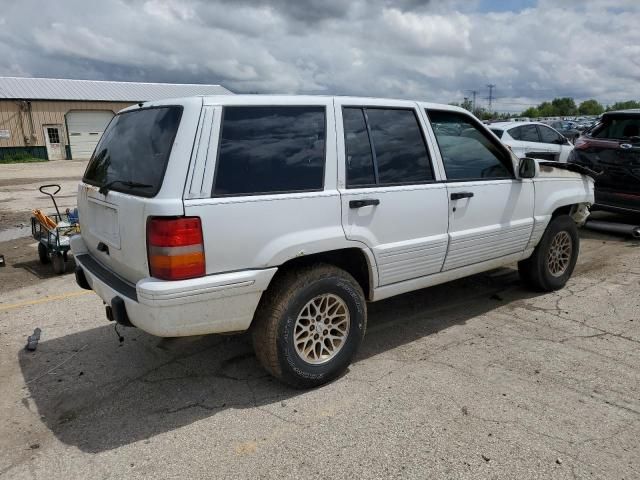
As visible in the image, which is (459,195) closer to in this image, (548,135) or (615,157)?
(615,157)

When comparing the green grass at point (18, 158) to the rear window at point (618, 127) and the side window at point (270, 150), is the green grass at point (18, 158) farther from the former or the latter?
the side window at point (270, 150)

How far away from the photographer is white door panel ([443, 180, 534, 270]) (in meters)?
4.10

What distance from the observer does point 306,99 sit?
3.38m

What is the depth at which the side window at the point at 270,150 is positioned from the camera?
298cm

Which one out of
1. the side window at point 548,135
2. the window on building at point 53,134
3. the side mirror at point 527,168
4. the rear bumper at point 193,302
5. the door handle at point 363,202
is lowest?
the rear bumper at point 193,302

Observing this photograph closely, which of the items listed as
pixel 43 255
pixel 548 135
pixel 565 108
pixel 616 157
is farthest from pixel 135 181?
pixel 565 108

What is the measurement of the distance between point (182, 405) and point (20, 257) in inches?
216

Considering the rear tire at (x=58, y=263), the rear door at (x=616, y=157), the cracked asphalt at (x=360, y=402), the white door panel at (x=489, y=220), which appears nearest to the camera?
the cracked asphalt at (x=360, y=402)

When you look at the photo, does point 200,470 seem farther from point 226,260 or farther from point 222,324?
point 226,260

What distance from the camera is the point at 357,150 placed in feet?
11.6

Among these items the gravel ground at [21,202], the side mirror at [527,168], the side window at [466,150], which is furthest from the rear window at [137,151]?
the gravel ground at [21,202]

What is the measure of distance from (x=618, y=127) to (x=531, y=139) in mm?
4821

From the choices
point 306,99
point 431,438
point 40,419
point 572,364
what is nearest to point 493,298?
point 572,364

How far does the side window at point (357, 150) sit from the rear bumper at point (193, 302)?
931mm
